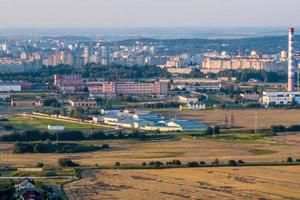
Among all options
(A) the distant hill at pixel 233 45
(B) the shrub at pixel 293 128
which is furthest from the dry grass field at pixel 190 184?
(A) the distant hill at pixel 233 45

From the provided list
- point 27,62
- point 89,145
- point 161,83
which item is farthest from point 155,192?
point 27,62

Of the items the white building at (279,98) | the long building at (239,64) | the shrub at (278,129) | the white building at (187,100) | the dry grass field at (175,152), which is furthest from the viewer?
the long building at (239,64)

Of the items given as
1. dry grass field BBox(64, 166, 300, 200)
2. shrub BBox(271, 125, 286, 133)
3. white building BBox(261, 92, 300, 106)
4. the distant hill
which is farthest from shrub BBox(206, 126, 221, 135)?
the distant hill

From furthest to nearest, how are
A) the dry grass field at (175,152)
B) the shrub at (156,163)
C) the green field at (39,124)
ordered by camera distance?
the green field at (39,124) < the dry grass field at (175,152) < the shrub at (156,163)

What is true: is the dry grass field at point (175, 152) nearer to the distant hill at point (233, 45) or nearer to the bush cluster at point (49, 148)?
the bush cluster at point (49, 148)

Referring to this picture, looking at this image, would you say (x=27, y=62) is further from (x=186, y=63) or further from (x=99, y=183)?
(x=99, y=183)

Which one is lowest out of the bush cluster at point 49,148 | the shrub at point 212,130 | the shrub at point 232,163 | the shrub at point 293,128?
the shrub at point 293,128

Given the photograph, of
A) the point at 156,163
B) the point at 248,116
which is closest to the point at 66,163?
the point at 156,163
